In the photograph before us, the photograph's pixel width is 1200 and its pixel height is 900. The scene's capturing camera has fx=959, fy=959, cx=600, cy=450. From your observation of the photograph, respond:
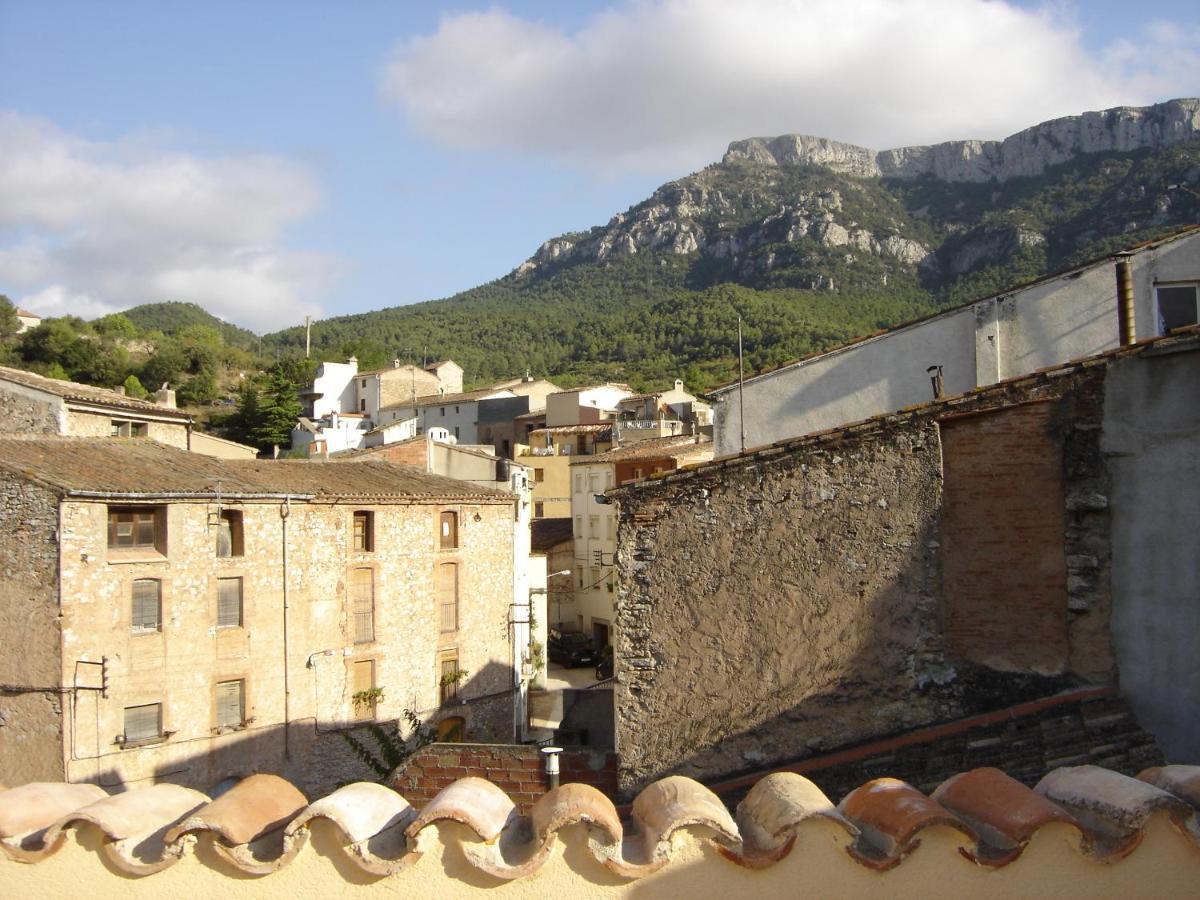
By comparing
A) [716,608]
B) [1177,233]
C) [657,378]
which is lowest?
[716,608]

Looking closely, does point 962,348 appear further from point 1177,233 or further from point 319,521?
point 319,521

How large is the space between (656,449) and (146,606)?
2414 cm

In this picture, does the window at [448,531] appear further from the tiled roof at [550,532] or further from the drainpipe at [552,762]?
the drainpipe at [552,762]

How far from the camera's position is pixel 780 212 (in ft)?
412

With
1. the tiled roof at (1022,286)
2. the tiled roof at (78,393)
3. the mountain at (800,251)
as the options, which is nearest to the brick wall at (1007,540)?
the tiled roof at (1022,286)

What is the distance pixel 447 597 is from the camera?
28453 mm

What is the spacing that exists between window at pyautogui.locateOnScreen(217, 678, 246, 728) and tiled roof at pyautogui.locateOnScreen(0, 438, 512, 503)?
464 cm

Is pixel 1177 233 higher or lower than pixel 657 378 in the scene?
lower

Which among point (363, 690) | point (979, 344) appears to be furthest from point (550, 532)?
point (979, 344)

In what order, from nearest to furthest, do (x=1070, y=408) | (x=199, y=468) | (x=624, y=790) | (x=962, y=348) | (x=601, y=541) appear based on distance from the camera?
(x=1070, y=408) < (x=624, y=790) < (x=962, y=348) < (x=199, y=468) < (x=601, y=541)

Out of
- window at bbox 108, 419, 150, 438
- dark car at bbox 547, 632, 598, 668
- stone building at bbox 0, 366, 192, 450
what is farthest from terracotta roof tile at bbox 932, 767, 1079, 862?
dark car at bbox 547, 632, 598, 668

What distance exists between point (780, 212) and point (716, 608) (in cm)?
12329

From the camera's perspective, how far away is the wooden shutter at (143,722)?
69.1 feet

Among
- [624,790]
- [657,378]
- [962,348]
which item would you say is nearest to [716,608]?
[624,790]
